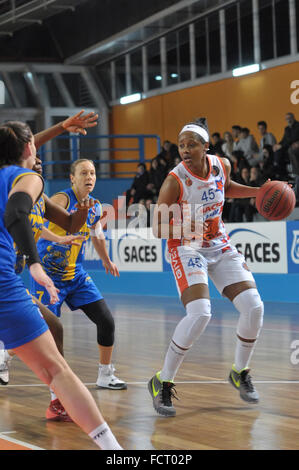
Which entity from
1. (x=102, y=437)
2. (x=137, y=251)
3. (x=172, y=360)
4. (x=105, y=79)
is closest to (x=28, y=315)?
(x=102, y=437)

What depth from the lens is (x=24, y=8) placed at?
22.4 m

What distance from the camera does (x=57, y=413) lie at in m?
5.32

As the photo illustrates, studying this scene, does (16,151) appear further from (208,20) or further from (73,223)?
(208,20)

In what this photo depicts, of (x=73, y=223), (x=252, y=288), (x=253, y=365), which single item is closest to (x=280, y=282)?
(x=253, y=365)

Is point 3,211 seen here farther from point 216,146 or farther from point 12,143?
point 216,146

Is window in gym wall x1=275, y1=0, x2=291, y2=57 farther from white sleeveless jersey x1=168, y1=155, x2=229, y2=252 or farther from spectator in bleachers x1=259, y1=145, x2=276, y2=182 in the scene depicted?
white sleeveless jersey x1=168, y1=155, x2=229, y2=252

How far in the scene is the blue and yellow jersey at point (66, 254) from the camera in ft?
20.7

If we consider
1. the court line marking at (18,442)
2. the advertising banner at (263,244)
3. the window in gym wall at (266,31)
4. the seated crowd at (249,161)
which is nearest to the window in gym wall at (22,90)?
the window in gym wall at (266,31)

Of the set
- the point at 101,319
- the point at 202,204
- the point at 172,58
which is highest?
the point at 172,58

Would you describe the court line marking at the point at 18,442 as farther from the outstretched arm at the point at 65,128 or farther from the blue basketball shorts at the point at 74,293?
the outstretched arm at the point at 65,128

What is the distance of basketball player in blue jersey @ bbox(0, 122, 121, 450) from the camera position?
364cm

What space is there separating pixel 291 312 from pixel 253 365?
4.52 m

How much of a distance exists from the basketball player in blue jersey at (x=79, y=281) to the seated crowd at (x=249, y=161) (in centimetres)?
804

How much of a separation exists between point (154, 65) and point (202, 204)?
20.6 metres
